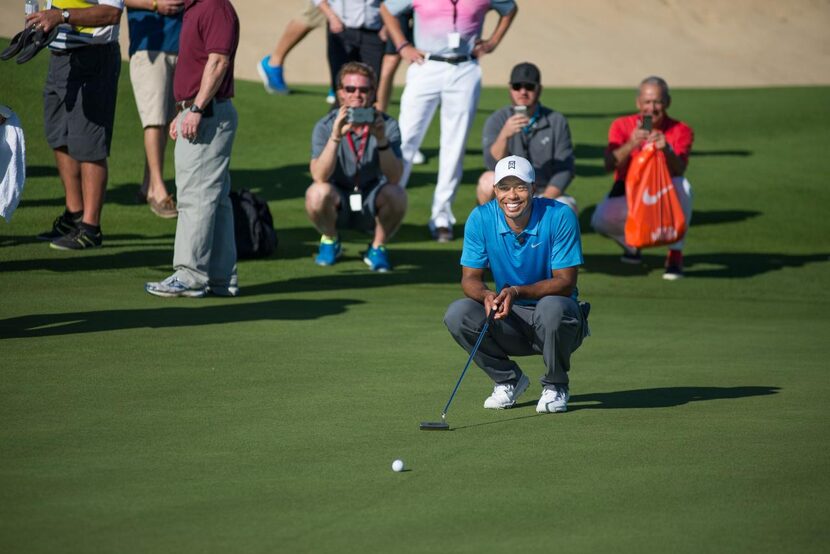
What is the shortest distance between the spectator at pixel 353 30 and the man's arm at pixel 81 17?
13.2 feet

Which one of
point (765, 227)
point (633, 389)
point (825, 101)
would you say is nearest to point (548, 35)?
point (825, 101)

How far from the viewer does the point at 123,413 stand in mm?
6492

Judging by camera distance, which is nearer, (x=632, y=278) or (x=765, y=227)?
(x=632, y=278)

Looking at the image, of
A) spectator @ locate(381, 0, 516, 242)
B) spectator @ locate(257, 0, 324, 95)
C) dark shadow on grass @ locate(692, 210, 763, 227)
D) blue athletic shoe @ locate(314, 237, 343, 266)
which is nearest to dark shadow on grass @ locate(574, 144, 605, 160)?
dark shadow on grass @ locate(692, 210, 763, 227)

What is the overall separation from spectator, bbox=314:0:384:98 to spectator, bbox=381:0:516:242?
985mm

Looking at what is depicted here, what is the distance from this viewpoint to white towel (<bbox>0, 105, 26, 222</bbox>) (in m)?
8.75

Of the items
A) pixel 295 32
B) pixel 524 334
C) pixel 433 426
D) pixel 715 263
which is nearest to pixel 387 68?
pixel 295 32

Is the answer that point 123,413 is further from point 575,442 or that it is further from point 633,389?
point 633,389

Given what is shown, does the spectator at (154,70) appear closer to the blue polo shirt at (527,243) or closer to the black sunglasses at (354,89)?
the black sunglasses at (354,89)

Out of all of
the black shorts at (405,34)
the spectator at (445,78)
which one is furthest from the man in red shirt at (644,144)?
the black shorts at (405,34)

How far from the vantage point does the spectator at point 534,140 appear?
11.7 m

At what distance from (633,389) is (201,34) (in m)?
3.94

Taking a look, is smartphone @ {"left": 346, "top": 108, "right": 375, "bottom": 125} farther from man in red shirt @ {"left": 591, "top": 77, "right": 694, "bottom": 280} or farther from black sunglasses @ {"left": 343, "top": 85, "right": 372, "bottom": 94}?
man in red shirt @ {"left": 591, "top": 77, "right": 694, "bottom": 280}

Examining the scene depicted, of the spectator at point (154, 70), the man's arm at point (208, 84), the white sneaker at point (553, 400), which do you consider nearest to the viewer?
the white sneaker at point (553, 400)
